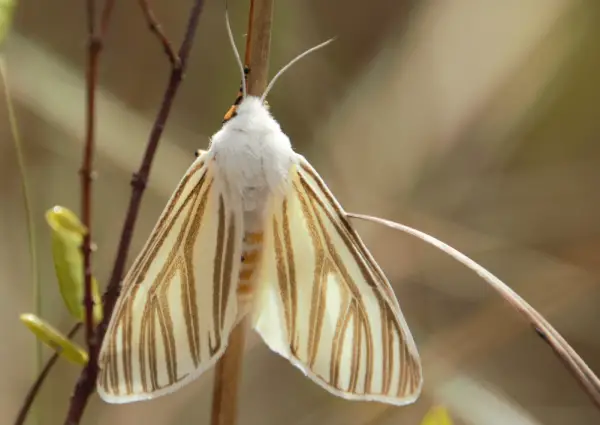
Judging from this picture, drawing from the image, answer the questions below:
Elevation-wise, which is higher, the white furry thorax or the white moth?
the white furry thorax

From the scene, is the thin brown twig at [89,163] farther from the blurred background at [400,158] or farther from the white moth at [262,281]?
the blurred background at [400,158]

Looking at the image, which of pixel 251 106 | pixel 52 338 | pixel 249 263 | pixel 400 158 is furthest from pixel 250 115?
pixel 400 158

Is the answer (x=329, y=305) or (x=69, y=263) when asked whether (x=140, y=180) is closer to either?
(x=69, y=263)

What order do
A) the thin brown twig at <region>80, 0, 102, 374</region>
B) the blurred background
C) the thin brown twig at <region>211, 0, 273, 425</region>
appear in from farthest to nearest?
1. the blurred background
2. the thin brown twig at <region>211, 0, 273, 425</region>
3. the thin brown twig at <region>80, 0, 102, 374</region>

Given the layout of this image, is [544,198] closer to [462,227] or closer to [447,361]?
[462,227]

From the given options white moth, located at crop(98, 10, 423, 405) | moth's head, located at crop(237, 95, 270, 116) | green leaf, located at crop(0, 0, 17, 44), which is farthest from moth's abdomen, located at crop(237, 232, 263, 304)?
green leaf, located at crop(0, 0, 17, 44)

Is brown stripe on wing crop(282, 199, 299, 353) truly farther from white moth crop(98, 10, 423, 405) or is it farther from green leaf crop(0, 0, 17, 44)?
green leaf crop(0, 0, 17, 44)

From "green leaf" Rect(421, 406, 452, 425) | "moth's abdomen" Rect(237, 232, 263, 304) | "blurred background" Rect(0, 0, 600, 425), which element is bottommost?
"green leaf" Rect(421, 406, 452, 425)

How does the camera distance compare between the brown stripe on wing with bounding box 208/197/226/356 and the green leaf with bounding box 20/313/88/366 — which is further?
the brown stripe on wing with bounding box 208/197/226/356

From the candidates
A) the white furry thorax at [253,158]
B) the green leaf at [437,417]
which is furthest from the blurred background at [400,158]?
the green leaf at [437,417]
